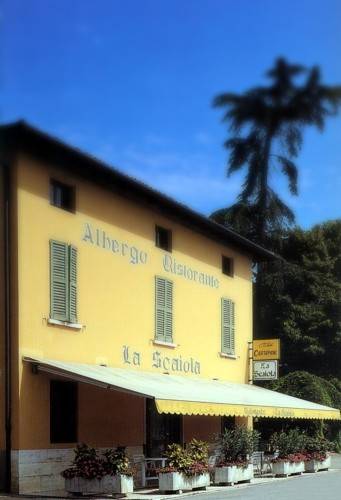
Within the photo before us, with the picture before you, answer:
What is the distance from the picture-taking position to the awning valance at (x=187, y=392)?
14047mm

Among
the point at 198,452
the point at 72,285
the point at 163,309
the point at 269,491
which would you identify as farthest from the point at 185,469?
the point at 163,309

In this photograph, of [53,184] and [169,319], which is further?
[169,319]

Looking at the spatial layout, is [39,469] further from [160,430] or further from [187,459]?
[160,430]

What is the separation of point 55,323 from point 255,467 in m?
8.53

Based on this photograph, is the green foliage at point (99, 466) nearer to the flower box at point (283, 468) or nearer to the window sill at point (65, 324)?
the window sill at point (65, 324)

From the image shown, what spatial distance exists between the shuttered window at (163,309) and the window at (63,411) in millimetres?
3723

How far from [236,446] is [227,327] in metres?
5.51

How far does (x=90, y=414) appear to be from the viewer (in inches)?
639

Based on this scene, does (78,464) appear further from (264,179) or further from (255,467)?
(264,179)

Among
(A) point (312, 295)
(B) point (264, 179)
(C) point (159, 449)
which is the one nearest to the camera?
(C) point (159, 449)

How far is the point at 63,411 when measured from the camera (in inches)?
611

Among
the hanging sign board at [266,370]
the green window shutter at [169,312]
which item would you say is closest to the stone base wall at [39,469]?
the green window shutter at [169,312]

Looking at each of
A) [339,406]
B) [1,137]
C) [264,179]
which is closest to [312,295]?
[339,406]

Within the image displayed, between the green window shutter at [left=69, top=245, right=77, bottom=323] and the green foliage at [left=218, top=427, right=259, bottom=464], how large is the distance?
15.8 feet
